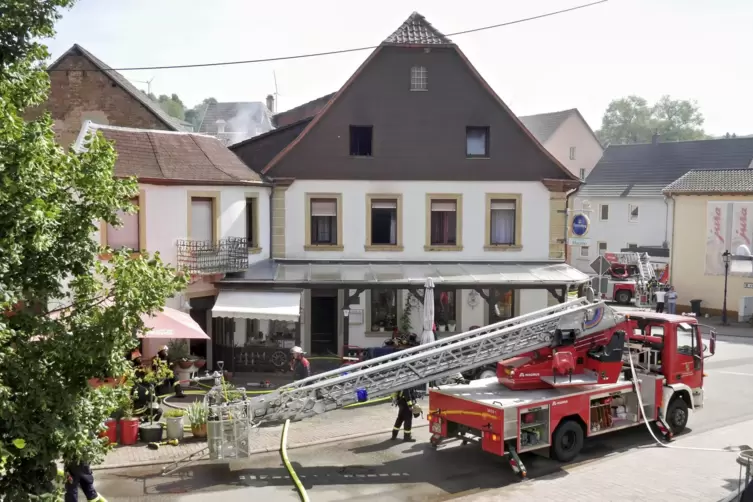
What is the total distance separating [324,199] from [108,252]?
16968mm

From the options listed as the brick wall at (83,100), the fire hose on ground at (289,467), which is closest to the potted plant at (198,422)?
the fire hose on ground at (289,467)

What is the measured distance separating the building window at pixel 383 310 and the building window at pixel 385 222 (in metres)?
1.74

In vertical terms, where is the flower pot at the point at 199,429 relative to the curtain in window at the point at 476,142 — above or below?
below

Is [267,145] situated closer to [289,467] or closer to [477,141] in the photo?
[477,141]

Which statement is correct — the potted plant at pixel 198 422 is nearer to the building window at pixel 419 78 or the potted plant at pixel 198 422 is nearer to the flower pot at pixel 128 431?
the flower pot at pixel 128 431

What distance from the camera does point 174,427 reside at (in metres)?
15.1

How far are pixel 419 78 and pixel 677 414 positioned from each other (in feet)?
45.5

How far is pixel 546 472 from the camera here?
1355cm

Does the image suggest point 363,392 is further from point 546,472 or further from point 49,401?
→ point 49,401

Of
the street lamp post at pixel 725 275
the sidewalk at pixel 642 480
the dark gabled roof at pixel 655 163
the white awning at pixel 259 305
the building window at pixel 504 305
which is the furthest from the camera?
the dark gabled roof at pixel 655 163

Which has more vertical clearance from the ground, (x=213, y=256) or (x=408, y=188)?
(x=408, y=188)

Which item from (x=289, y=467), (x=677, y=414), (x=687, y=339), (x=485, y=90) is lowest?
(x=289, y=467)

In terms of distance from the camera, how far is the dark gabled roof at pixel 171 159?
20484 mm

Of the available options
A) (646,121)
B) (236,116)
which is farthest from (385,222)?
(646,121)
